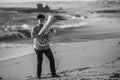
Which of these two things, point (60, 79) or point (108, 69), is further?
point (108, 69)

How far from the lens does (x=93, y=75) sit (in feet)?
19.0

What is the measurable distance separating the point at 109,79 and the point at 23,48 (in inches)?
281

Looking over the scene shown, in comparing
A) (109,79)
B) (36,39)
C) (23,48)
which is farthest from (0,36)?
(109,79)

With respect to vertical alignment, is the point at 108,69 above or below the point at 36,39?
below

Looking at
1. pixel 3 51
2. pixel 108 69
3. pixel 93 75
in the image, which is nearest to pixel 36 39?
pixel 93 75

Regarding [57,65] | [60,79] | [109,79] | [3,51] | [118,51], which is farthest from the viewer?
[3,51]

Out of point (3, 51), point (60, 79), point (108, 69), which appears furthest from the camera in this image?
point (3, 51)

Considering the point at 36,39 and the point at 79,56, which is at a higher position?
the point at 36,39

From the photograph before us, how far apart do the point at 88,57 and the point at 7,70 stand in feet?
8.77

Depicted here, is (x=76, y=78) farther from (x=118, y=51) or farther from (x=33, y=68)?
(x=118, y=51)

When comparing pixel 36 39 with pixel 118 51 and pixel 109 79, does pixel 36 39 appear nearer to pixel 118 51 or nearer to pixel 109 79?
pixel 109 79

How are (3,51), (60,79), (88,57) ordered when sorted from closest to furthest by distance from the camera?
(60,79) < (88,57) < (3,51)

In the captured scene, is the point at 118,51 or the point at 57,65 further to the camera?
the point at 118,51

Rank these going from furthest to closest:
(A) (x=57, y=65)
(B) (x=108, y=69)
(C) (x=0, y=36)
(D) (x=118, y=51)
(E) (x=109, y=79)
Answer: (C) (x=0, y=36)
(D) (x=118, y=51)
(A) (x=57, y=65)
(B) (x=108, y=69)
(E) (x=109, y=79)
